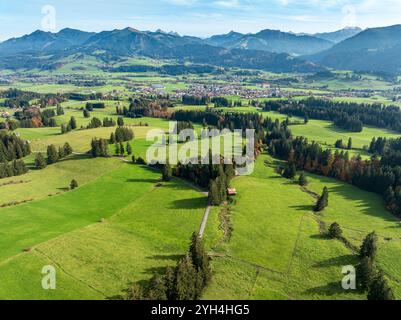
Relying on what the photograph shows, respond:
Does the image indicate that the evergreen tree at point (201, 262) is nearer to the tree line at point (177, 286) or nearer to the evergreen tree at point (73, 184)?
the tree line at point (177, 286)

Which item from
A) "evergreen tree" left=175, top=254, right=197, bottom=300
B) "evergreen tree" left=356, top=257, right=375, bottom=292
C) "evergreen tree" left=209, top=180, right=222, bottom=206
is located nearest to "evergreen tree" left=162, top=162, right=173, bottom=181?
"evergreen tree" left=209, top=180, right=222, bottom=206

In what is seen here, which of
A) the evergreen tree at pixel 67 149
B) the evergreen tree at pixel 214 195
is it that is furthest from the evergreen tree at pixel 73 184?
the evergreen tree at pixel 214 195

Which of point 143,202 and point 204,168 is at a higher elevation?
point 204,168

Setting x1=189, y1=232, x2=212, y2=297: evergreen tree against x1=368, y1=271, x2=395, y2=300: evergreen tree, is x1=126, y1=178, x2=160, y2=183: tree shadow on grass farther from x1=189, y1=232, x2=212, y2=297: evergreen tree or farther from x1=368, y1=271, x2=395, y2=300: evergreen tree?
x1=368, y1=271, x2=395, y2=300: evergreen tree

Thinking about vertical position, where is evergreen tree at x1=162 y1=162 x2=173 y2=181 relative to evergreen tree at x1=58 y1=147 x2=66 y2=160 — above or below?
below

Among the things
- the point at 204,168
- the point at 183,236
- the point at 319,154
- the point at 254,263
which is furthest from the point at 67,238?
the point at 319,154

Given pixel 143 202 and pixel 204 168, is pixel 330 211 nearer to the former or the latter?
pixel 204 168

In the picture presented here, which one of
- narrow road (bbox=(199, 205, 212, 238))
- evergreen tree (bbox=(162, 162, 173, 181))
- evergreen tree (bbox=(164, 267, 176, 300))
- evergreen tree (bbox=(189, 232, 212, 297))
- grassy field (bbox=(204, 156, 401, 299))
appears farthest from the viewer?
evergreen tree (bbox=(162, 162, 173, 181))
